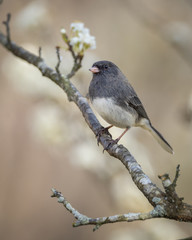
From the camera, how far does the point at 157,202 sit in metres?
1.30

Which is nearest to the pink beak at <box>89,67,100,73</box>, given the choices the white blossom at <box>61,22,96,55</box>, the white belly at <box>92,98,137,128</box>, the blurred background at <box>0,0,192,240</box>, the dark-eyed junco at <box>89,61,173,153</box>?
the dark-eyed junco at <box>89,61,173,153</box>

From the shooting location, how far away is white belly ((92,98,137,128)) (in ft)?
8.11

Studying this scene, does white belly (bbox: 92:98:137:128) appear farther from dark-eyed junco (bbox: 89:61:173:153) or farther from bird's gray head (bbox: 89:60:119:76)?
bird's gray head (bbox: 89:60:119:76)

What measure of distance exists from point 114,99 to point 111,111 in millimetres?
115

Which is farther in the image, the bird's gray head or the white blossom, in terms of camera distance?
the bird's gray head

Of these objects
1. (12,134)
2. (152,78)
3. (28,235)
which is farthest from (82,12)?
(28,235)

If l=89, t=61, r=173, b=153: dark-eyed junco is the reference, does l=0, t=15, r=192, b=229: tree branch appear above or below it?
below

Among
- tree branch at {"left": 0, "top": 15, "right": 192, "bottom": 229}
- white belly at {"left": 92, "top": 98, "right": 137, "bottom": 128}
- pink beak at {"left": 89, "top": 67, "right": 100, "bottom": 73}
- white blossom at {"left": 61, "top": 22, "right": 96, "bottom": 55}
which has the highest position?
pink beak at {"left": 89, "top": 67, "right": 100, "bottom": 73}

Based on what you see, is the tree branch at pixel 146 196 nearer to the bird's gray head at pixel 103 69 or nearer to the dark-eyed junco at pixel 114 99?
the dark-eyed junco at pixel 114 99

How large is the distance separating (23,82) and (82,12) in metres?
1.95

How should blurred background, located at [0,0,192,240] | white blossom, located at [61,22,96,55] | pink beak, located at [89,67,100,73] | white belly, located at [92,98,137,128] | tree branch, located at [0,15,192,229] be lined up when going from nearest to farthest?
tree branch, located at [0,15,192,229] → white blossom, located at [61,22,96,55] → white belly, located at [92,98,137,128] → pink beak, located at [89,67,100,73] → blurred background, located at [0,0,192,240]

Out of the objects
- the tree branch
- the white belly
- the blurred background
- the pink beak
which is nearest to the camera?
the tree branch

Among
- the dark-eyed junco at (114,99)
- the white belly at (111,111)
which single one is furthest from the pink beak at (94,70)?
the white belly at (111,111)

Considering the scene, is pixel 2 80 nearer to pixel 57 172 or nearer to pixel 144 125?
pixel 57 172
